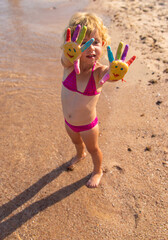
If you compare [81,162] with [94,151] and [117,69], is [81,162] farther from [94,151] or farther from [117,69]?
[117,69]

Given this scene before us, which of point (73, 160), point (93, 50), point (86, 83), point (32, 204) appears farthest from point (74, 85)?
point (32, 204)

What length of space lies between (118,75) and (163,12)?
5.89m

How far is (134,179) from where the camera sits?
90.3 inches

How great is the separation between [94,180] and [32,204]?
650 millimetres

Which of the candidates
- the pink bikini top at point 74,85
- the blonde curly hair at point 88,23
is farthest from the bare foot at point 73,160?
the blonde curly hair at point 88,23

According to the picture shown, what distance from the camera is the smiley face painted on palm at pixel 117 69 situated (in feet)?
4.68

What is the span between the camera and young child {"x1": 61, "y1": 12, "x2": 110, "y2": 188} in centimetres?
162

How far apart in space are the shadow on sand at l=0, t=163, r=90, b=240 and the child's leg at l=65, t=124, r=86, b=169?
189 millimetres

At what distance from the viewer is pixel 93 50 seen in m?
1.60

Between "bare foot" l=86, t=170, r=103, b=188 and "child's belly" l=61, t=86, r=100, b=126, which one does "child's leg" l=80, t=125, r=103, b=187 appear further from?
"child's belly" l=61, t=86, r=100, b=126

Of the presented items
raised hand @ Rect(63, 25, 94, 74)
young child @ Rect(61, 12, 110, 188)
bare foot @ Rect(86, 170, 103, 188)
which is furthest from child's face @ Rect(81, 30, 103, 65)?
bare foot @ Rect(86, 170, 103, 188)

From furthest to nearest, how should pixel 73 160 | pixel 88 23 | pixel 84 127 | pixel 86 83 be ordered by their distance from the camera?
pixel 73 160, pixel 84 127, pixel 86 83, pixel 88 23

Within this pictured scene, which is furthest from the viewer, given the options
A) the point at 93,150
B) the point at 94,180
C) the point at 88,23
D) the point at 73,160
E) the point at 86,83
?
the point at 73,160

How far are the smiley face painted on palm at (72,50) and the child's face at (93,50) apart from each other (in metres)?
0.12
